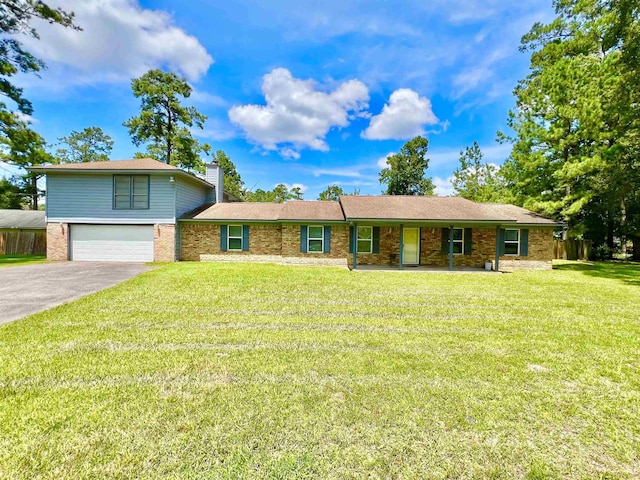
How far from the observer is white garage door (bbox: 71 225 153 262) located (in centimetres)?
1395

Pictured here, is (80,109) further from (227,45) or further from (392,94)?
(392,94)

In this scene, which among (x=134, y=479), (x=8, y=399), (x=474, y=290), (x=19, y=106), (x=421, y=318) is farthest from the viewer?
(x=19, y=106)

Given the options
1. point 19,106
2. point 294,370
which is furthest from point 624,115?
point 19,106

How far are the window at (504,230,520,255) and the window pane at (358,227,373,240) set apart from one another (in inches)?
278

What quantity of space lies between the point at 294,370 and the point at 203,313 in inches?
123

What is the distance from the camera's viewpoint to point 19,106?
679 inches

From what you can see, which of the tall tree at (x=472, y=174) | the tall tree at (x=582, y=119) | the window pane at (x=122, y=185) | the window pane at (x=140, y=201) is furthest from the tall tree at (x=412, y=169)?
the window pane at (x=122, y=185)

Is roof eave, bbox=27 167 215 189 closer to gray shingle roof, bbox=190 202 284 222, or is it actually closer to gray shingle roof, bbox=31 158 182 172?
gray shingle roof, bbox=31 158 182 172

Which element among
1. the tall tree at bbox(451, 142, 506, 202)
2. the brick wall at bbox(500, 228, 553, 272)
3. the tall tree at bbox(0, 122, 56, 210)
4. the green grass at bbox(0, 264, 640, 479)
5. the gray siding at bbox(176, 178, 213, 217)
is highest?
the tall tree at bbox(451, 142, 506, 202)

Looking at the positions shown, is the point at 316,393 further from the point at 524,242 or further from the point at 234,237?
the point at 524,242

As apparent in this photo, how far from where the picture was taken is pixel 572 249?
19.9 meters

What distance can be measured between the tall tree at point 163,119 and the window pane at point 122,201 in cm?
1285

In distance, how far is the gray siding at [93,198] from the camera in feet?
45.3

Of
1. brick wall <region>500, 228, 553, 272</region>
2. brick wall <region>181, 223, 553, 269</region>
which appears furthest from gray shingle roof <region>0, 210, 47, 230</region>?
brick wall <region>500, 228, 553, 272</region>
